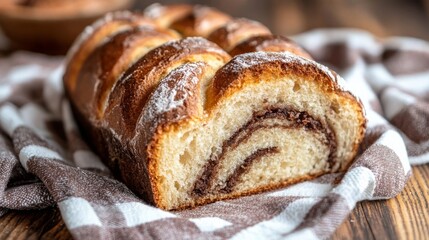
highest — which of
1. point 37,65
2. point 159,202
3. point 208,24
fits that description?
point 208,24

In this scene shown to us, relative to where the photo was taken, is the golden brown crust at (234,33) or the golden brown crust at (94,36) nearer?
the golden brown crust at (234,33)

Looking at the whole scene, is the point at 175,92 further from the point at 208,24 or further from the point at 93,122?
the point at 208,24

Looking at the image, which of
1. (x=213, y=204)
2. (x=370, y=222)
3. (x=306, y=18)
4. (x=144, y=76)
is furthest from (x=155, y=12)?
(x=306, y=18)

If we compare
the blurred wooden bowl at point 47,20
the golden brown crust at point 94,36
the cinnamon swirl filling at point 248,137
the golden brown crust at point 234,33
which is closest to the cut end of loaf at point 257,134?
the cinnamon swirl filling at point 248,137

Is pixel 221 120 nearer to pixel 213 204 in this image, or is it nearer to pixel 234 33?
pixel 213 204

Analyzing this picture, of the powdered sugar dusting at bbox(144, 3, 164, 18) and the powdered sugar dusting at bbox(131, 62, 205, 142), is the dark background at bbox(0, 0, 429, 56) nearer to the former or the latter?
the powdered sugar dusting at bbox(144, 3, 164, 18)

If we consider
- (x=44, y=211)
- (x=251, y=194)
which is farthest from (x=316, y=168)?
(x=44, y=211)

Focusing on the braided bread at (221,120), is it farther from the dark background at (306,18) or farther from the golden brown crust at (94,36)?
the dark background at (306,18)
